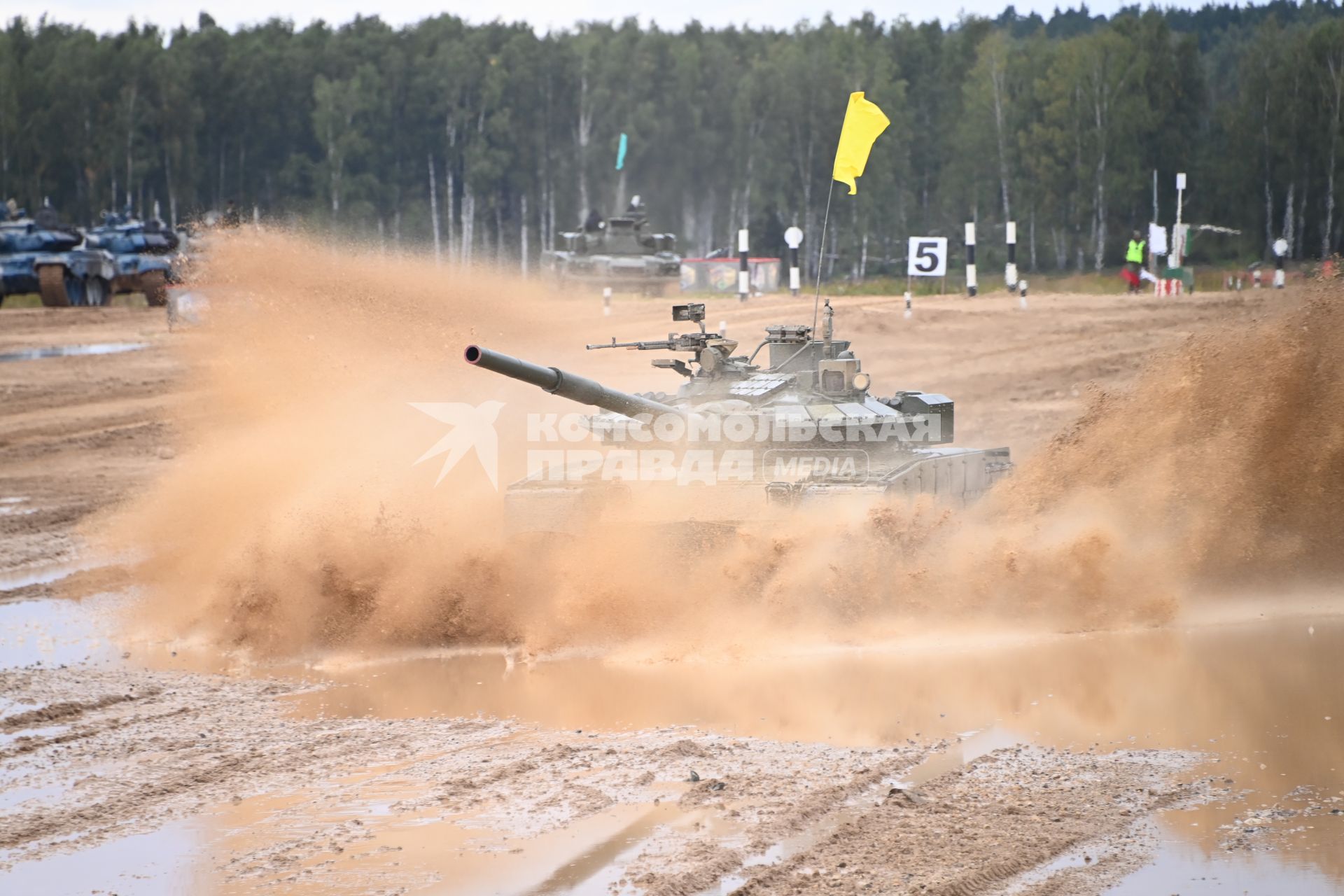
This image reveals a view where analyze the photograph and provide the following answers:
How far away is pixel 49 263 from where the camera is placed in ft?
113

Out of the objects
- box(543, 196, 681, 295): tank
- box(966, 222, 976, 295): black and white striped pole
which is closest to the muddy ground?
box(966, 222, 976, 295): black and white striped pole

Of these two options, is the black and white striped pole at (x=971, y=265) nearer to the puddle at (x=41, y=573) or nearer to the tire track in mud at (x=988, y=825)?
the puddle at (x=41, y=573)

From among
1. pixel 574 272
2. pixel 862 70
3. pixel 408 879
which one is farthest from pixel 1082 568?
pixel 862 70

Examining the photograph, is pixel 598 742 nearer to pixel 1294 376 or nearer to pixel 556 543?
pixel 556 543

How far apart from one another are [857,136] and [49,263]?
24176 millimetres

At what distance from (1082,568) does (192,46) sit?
4943 cm

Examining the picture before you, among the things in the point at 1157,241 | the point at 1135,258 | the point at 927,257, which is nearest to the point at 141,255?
the point at 927,257

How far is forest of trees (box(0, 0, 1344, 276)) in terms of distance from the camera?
4522cm

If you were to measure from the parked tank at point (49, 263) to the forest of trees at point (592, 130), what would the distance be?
11.7 metres

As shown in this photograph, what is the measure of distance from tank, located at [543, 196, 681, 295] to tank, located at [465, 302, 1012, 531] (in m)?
22.7

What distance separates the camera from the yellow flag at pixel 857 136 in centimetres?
1509

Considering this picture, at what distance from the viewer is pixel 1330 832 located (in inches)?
285

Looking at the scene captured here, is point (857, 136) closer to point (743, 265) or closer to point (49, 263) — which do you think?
point (743, 265)

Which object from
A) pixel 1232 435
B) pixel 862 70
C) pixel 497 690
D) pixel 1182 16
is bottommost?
pixel 497 690
